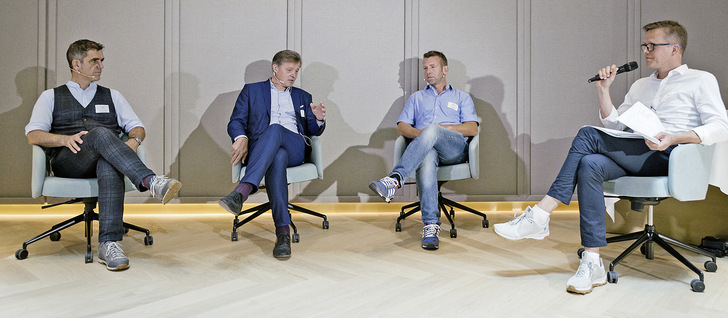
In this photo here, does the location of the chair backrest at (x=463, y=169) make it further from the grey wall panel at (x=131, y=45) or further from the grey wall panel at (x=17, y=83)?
the grey wall panel at (x=17, y=83)

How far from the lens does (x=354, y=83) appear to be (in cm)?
400

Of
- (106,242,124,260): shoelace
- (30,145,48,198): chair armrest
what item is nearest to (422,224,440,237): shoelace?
(106,242,124,260): shoelace

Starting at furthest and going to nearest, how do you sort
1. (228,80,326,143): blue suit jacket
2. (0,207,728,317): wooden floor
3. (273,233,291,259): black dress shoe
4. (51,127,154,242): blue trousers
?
(228,80,326,143): blue suit jacket
(273,233,291,259): black dress shoe
(51,127,154,242): blue trousers
(0,207,728,317): wooden floor

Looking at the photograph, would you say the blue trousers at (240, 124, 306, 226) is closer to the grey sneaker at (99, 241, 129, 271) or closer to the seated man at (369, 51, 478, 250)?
the seated man at (369, 51, 478, 250)

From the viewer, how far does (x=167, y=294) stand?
1.71 meters

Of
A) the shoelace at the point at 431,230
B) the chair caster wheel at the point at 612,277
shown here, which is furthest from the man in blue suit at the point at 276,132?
the chair caster wheel at the point at 612,277

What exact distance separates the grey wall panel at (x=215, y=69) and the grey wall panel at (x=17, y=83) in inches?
46.6

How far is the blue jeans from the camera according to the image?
2627 millimetres

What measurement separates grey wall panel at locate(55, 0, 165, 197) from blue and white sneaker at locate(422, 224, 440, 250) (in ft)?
8.10

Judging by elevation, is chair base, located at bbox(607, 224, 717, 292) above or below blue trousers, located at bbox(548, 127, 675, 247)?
below

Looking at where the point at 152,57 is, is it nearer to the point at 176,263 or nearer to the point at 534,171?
the point at 176,263

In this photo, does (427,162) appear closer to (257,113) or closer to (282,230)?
(282,230)

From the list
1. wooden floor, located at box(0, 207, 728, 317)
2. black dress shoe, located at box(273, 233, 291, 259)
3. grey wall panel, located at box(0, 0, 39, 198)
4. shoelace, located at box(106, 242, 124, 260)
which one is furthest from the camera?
grey wall panel, located at box(0, 0, 39, 198)

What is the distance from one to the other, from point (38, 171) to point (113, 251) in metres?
0.65
